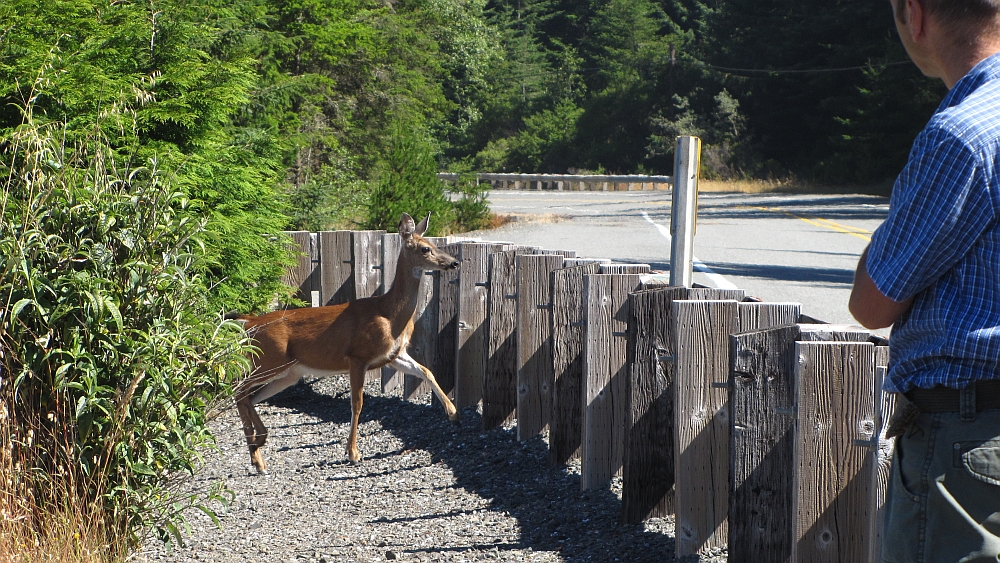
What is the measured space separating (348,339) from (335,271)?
78.8 inches

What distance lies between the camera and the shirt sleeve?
8.07 ft

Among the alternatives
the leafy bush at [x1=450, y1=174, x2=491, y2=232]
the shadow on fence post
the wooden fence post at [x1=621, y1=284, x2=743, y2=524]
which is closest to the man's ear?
the shadow on fence post

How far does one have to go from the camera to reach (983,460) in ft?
8.23

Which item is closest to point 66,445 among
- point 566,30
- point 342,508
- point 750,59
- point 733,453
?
point 342,508

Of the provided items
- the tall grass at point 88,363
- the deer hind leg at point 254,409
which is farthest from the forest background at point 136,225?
the deer hind leg at point 254,409

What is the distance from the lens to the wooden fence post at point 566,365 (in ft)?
21.6

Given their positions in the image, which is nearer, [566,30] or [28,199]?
[28,199]

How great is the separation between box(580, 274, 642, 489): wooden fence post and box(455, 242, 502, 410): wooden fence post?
2.08m

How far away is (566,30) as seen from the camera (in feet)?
307

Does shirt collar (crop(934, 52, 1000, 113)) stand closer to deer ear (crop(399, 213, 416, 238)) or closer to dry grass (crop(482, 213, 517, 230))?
deer ear (crop(399, 213, 416, 238))

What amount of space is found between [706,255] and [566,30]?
78.2 metres

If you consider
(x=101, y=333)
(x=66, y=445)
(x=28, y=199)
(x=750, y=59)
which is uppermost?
(x=750, y=59)

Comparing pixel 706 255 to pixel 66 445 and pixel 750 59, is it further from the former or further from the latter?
pixel 750 59

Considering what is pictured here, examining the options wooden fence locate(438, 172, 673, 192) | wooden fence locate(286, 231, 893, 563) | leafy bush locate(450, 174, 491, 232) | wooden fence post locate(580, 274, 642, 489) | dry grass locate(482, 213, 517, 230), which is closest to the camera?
wooden fence locate(286, 231, 893, 563)
